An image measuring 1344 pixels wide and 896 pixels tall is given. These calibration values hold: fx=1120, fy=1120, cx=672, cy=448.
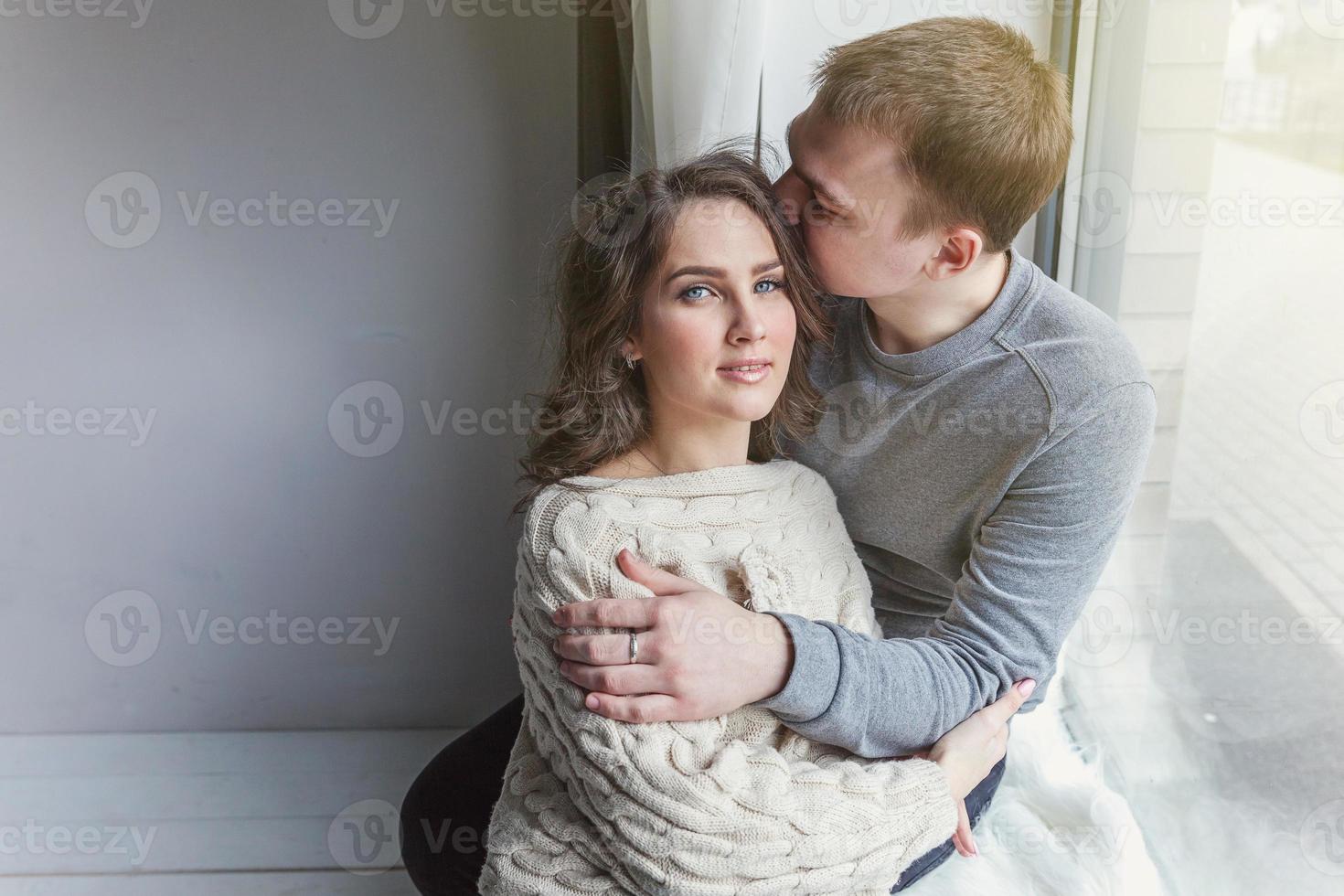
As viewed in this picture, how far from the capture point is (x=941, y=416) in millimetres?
1321

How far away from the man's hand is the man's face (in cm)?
40

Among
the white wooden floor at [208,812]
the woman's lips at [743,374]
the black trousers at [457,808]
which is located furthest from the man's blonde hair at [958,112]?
the white wooden floor at [208,812]

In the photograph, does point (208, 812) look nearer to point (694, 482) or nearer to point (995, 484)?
point (694, 482)

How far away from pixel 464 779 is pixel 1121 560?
0.99 m

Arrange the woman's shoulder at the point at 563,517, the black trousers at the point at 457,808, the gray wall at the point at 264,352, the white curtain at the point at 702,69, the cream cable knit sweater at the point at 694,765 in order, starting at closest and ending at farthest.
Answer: the cream cable knit sweater at the point at 694,765, the woman's shoulder at the point at 563,517, the white curtain at the point at 702,69, the black trousers at the point at 457,808, the gray wall at the point at 264,352

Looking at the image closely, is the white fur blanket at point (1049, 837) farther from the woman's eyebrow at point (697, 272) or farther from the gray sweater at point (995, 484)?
the woman's eyebrow at point (697, 272)

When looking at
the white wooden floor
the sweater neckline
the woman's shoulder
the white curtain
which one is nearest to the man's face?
the white curtain

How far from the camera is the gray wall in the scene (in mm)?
1859

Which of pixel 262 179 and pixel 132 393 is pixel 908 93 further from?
pixel 132 393

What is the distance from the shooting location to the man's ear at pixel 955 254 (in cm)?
122

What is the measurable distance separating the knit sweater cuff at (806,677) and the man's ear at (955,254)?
1.39 feet


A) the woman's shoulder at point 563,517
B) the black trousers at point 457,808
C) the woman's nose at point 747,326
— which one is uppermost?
the woman's nose at point 747,326

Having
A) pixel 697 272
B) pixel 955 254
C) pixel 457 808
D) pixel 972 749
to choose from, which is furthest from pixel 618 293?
pixel 457 808

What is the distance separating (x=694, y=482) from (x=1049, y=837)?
2.01ft
